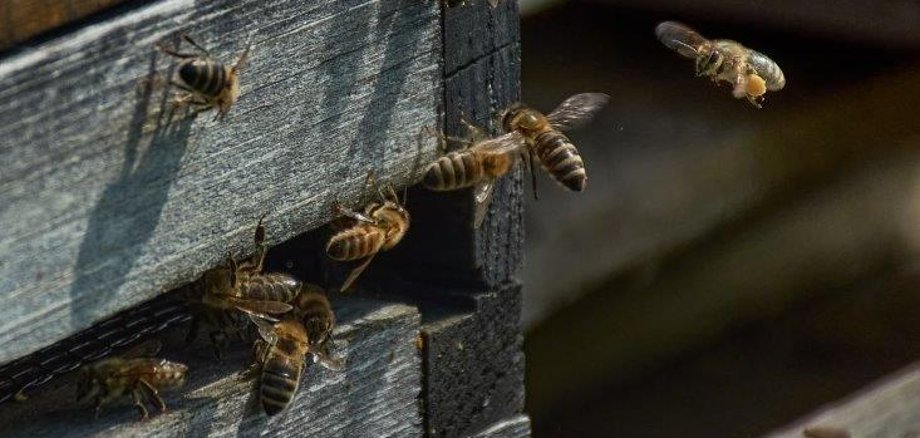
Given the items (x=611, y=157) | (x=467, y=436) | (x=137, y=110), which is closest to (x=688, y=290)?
(x=611, y=157)

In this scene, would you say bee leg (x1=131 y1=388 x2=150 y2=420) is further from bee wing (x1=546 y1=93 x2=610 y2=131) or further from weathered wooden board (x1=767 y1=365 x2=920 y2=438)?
weathered wooden board (x1=767 y1=365 x2=920 y2=438)

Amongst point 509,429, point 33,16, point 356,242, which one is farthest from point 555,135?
Answer: point 33,16

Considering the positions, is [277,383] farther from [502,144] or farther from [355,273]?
[502,144]

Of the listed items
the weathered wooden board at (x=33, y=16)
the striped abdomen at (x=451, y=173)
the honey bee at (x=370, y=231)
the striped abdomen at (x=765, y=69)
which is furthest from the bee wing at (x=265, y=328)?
the striped abdomen at (x=765, y=69)

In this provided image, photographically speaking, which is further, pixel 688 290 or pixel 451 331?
pixel 688 290

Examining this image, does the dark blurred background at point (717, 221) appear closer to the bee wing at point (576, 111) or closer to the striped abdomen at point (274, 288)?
the bee wing at point (576, 111)

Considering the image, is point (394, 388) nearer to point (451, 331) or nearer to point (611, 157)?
point (451, 331)
